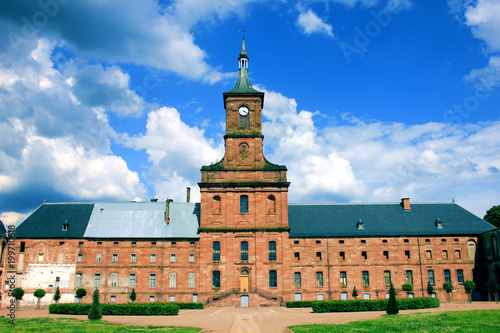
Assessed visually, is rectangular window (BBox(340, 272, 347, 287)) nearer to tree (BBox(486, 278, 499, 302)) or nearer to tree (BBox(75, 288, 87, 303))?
tree (BBox(486, 278, 499, 302))

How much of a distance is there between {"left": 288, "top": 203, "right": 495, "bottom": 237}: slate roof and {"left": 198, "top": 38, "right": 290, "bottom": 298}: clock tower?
4.89 m

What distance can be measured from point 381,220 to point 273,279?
17576 mm

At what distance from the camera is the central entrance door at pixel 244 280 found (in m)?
50.6

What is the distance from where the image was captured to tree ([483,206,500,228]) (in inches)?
2530

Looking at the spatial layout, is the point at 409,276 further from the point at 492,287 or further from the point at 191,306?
the point at 191,306

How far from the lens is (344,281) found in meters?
53.3

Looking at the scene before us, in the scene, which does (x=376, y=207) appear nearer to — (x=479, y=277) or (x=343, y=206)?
(x=343, y=206)

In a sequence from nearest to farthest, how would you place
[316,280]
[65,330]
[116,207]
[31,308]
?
[65,330] → [31,308] → [316,280] → [116,207]

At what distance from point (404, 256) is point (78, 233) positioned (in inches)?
1648

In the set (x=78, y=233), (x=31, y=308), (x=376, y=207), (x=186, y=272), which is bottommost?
(x=31, y=308)

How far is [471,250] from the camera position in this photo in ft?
179

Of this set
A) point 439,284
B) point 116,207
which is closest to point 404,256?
point 439,284

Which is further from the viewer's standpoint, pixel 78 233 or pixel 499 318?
pixel 78 233

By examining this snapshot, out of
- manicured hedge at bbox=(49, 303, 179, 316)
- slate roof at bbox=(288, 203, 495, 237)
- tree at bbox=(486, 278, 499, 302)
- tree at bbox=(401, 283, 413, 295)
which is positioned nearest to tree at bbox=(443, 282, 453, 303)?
tree at bbox=(486, 278, 499, 302)
